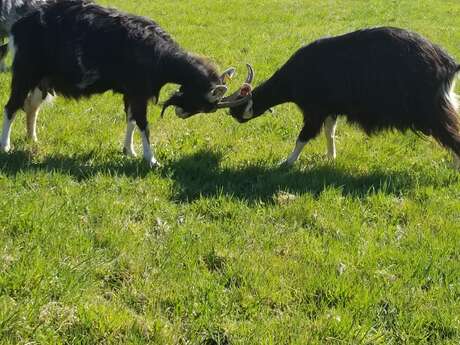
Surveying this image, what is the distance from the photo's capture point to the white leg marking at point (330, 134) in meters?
7.10

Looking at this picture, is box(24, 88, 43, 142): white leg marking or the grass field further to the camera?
box(24, 88, 43, 142): white leg marking

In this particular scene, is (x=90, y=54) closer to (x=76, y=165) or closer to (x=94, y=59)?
(x=94, y=59)

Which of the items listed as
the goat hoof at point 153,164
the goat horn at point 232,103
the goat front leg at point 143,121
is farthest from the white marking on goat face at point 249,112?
the goat hoof at point 153,164

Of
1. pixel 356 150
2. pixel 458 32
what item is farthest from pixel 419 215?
pixel 458 32

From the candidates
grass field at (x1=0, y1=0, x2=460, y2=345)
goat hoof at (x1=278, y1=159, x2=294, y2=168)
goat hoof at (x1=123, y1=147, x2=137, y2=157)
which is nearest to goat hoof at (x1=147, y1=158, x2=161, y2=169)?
grass field at (x1=0, y1=0, x2=460, y2=345)

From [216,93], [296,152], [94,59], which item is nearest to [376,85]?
[296,152]

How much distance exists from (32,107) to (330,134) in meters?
3.73

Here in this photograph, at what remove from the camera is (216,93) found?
6.80 m

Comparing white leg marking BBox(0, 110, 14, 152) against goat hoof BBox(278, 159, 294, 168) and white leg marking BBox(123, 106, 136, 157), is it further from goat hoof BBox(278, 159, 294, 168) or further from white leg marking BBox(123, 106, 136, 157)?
goat hoof BBox(278, 159, 294, 168)

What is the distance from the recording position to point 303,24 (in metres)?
16.8

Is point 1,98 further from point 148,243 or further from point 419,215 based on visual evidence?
point 419,215

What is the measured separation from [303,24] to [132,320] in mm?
14589

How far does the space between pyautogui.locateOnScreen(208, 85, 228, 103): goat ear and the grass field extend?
0.68m

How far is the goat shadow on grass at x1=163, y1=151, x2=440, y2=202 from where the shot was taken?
5.84m
